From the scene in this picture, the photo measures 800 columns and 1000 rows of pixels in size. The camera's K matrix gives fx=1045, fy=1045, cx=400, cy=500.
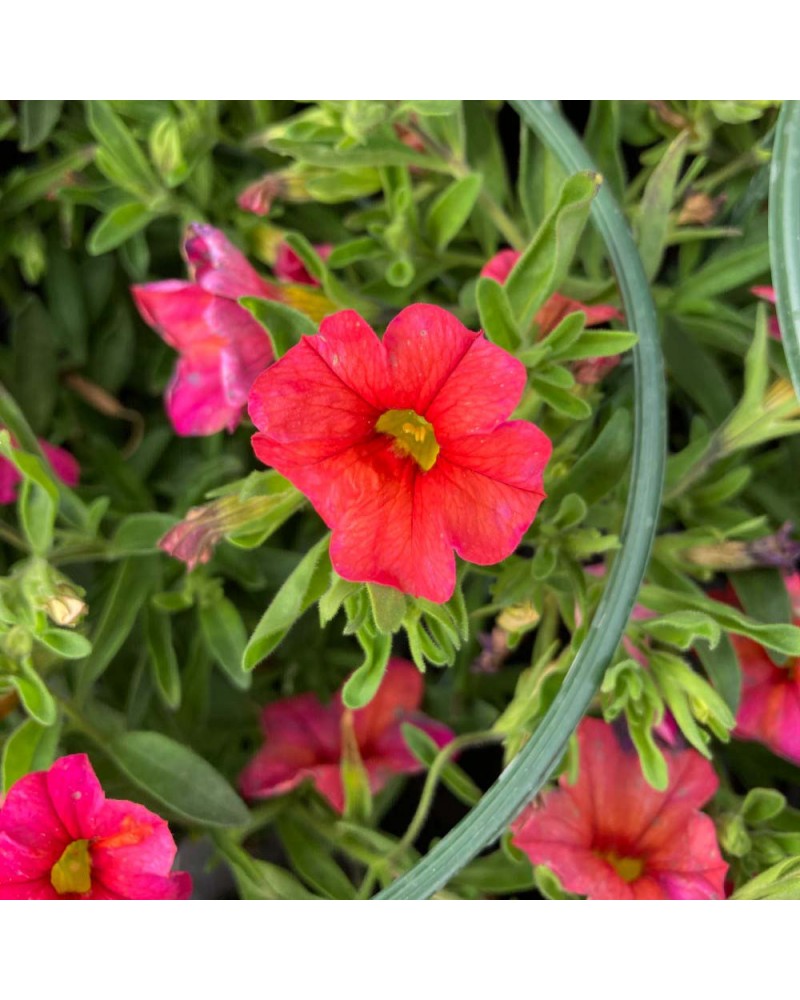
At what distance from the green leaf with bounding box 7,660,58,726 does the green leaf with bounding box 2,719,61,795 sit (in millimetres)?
40

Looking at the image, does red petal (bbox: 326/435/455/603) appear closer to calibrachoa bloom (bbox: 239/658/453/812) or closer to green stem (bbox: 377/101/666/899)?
green stem (bbox: 377/101/666/899)

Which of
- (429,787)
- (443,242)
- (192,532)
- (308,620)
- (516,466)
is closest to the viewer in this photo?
(516,466)

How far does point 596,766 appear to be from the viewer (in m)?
1.00

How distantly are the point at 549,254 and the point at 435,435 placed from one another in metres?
0.22

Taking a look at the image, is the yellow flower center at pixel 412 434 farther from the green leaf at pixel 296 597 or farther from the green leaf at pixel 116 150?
the green leaf at pixel 116 150

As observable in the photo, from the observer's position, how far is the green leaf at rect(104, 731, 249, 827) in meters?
0.91

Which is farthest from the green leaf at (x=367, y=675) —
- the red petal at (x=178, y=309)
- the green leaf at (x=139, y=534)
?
the red petal at (x=178, y=309)

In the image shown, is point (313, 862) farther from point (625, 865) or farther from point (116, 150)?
point (116, 150)

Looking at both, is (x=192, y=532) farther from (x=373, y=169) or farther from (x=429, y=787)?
(x=373, y=169)

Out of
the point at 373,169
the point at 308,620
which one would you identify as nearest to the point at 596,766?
the point at 308,620

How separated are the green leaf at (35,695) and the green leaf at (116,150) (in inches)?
20.0

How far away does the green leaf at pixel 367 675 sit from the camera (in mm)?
781

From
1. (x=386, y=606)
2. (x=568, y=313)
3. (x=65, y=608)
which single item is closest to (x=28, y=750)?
(x=65, y=608)

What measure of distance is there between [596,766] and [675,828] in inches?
3.5
